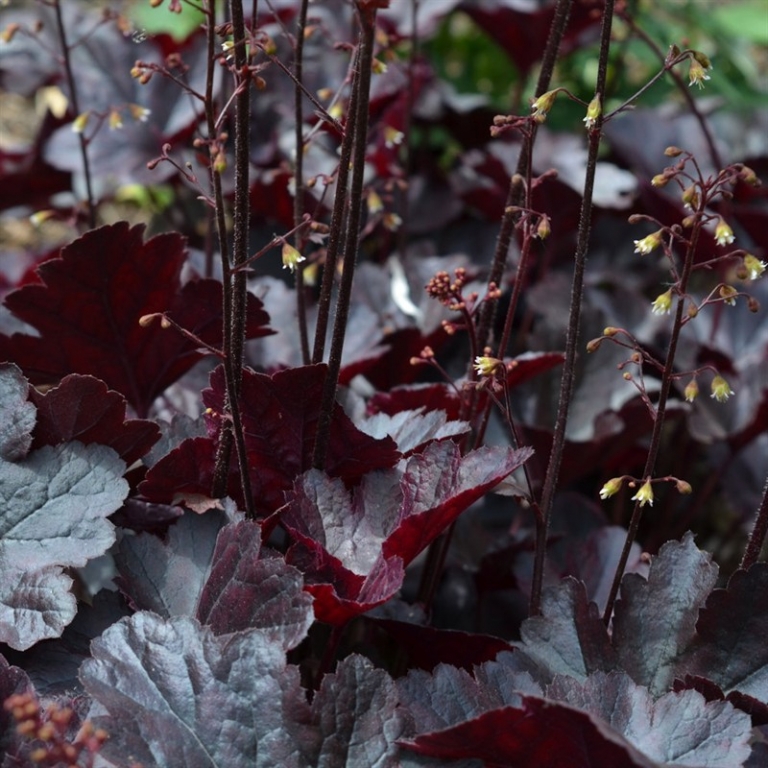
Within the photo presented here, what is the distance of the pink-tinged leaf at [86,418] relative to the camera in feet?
3.31

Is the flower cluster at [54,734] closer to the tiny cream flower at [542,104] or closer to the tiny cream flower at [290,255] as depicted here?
the tiny cream flower at [290,255]

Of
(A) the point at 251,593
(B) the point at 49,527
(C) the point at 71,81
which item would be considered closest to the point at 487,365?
(A) the point at 251,593

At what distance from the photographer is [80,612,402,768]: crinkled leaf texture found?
83 centimetres

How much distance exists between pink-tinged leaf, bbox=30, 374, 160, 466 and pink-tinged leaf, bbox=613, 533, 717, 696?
20.2 inches

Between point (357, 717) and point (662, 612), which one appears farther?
point (662, 612)

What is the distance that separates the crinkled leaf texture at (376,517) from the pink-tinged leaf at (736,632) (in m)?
0.24

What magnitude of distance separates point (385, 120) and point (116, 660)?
1.39m

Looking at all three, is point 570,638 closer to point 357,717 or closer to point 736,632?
point 736,632

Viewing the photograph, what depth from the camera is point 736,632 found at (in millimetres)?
968

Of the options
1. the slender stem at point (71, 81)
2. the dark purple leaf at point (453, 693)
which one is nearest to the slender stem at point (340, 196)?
the dark purple leaf at point (453, 693)

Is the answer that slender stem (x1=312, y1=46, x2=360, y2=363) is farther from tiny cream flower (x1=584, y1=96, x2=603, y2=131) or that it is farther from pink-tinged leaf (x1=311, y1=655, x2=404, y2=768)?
pink-tinged leaf (x1=311, y1=655, x2=404, y2=768)

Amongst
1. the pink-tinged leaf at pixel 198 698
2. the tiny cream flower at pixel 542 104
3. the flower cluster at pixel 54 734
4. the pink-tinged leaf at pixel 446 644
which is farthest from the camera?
the pink-tinged leaf at pixel 446 644

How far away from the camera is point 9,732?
0.85 meters

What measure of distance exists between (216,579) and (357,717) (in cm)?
19
